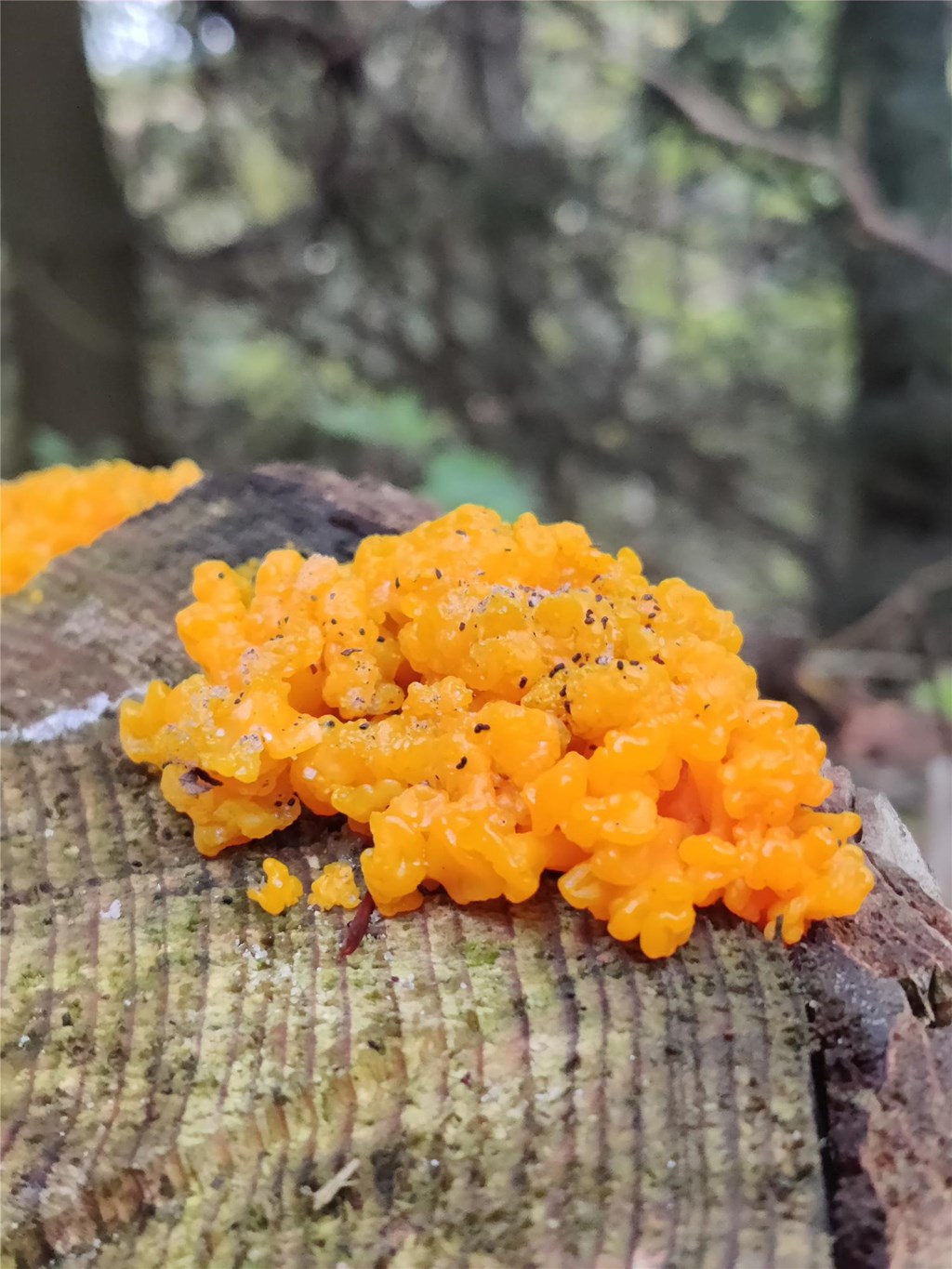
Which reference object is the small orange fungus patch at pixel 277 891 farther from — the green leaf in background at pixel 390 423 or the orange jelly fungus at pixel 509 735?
the green leaf in background at pixel 390 423

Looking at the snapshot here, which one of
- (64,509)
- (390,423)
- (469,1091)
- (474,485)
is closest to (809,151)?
(474,485)

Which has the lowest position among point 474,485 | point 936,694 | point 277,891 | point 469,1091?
point 936,694

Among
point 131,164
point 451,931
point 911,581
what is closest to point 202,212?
point 131,164

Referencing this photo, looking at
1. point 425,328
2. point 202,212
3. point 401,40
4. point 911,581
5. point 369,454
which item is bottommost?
point 911,581

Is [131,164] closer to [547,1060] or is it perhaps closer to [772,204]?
[772,204]

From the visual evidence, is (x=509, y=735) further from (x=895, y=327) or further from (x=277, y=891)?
(x=895, y=327)
